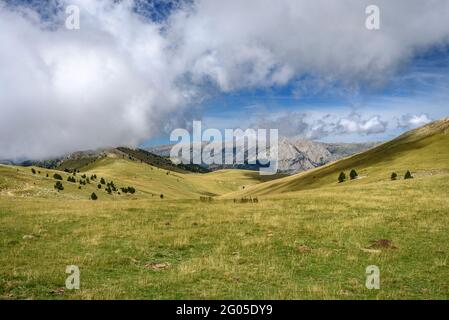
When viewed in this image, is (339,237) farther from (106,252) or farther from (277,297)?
(106,252)

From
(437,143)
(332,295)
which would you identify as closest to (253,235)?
(332,295)

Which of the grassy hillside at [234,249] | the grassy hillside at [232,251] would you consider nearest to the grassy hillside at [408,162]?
the grassy hillside at [234,249]

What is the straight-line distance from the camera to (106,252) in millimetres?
22281

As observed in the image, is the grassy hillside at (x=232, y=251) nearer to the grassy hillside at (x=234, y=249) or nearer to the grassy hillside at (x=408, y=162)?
the grassy hillside at (x=234, y=249)

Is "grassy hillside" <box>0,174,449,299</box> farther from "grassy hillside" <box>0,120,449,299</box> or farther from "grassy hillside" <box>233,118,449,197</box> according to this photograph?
"grassy hillside" <box>233,118,449,197</box>

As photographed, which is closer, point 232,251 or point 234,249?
point 232,251

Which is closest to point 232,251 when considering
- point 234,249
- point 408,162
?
point 234,249

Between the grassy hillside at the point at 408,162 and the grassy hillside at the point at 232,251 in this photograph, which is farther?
the grassy hillside at the point at 408,162

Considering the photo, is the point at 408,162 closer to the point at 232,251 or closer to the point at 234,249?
the point at 234,249

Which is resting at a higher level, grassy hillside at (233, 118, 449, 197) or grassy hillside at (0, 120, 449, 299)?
grassy hillside at (233, 118, 449, 197)

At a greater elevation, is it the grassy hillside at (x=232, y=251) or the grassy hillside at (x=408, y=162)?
the grassy hillside at (x=408, y=162)

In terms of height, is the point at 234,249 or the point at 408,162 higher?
the point at 408,162

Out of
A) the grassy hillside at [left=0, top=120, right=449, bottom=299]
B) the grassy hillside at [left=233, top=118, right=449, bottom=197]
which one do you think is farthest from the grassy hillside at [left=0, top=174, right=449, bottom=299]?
the grassy hillside at [left=233, top=118, right=449, bottom=197]
